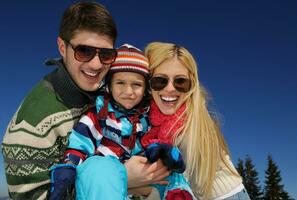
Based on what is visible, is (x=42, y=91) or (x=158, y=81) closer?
(x=42, y=91)

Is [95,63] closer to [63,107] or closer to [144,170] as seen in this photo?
[63,107]

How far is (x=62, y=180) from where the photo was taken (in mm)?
4070

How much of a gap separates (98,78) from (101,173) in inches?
67.0

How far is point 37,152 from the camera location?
4.53 m

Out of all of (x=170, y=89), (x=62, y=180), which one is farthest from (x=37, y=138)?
(x=170, y=89)

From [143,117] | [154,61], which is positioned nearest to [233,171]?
[143,117]

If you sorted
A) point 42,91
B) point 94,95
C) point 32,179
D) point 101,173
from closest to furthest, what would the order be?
point 101,173 → point 32,179 → point 42,91 → point 94,95

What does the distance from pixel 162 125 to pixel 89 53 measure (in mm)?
1401

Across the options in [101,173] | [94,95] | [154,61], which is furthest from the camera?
[154,61]

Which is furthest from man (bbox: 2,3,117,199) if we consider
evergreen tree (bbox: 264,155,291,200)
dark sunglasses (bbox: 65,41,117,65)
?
evergreen tree (bbox: 264,155,291,200)

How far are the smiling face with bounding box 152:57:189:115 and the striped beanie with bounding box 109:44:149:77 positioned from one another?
214mm

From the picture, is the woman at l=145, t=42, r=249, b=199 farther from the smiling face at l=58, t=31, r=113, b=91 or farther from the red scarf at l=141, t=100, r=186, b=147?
the smiling face at l=58, t=31, r=113, b=91

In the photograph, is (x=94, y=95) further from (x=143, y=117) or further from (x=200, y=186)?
(x=200, y=186)

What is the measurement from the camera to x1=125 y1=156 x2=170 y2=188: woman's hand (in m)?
4.57
